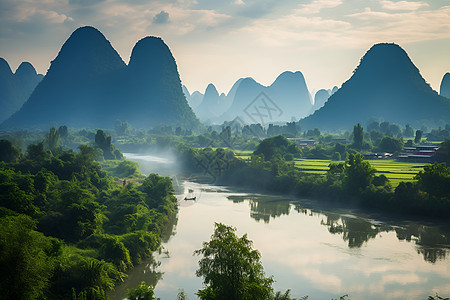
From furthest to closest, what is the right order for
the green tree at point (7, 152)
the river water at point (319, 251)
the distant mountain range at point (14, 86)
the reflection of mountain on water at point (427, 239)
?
the distant mountain range at point (14, 86) < the green tree at point (7, 152) < the reflection of mountain on water at point (427, 239) < the river water at point (319, 251)

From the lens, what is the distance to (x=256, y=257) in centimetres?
1057

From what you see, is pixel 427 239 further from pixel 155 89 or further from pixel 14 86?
pixel 14 86

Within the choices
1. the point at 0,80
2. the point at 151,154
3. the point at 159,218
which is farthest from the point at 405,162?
the point at 0,80

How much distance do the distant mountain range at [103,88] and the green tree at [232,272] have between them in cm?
11865

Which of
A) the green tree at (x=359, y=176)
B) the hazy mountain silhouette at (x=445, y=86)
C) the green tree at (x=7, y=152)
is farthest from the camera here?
the hazy mountain silhouette at (x=445, y=86)

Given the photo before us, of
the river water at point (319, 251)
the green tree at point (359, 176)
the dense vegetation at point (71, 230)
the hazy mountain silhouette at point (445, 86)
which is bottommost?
the river water at point (319, 251)

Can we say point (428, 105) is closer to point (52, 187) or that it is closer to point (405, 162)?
point (405, 162)

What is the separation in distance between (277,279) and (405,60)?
12044cm

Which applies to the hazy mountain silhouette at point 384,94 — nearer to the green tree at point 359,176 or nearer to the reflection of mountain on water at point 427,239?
the green tree at point 359,176

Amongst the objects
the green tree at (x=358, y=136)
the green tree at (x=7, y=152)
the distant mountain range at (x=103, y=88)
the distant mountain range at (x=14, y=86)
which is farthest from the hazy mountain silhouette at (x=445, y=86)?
the green tree at (x=7, y=152)

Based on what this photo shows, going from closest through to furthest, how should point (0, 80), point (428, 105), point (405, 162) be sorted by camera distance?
point (405, 162)
point (428, 105)
point (0, 80)

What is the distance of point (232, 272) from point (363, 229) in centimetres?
1527

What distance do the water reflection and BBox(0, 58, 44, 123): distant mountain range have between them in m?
151

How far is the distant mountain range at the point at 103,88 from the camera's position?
429 feet
